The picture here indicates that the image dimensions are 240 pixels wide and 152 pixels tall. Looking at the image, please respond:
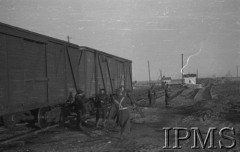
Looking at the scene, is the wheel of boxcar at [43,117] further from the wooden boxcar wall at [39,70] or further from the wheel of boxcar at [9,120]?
the wheel of boxcar at [9,120]

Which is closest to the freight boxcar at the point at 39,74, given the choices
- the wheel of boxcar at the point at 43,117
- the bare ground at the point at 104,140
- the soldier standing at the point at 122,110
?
the wheel of boxcar at the point at 43,117

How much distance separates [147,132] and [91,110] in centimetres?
506

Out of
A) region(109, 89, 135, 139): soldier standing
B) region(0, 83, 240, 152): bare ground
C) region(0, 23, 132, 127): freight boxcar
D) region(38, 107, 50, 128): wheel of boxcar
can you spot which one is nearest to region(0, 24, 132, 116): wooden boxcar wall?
region(0, 23, 132, 127): freight boxcar

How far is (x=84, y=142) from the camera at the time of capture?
8977 millimetres

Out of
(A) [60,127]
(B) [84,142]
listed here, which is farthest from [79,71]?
(B) [84,142]

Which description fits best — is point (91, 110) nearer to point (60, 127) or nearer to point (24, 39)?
point (60, 127)

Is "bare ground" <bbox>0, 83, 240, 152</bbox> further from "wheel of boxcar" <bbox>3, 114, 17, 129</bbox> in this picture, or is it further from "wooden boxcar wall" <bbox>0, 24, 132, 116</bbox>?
"wooden boxcar wall" <bbox>0, 24, 132, 116</bbox>

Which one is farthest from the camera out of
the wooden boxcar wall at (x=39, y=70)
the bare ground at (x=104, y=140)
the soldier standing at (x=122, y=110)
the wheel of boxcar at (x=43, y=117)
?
the wheel of boxcar at (x=43, y=117)

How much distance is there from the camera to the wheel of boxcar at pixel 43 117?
10.8 metres

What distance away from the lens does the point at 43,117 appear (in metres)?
11.0

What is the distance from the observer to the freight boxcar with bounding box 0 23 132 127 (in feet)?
27.9

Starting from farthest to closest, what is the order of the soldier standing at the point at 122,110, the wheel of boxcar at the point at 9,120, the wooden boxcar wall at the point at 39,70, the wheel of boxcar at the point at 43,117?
the wheel of boxcar at the point at 43,117, the soldier standing at the point at 122,110, the wheel of boxcar at the point at 9,120, the wooden boxcar wall at the point at 39,70

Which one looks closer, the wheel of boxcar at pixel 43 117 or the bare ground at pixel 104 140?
the bare ground at pixel 104 140

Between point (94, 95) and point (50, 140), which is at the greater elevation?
point (94, 95)
